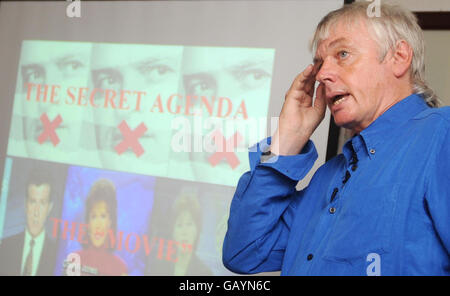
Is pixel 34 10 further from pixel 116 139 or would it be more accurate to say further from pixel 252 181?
pixel 252 181

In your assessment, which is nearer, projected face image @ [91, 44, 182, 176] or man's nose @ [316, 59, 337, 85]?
man's nose @ [316, 59, 337, 85]

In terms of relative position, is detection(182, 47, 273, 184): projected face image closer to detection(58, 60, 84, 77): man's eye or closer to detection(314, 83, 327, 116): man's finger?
detection(58, 60, 84, 77): man's eye

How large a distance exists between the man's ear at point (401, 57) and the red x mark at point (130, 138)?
136 centimetres

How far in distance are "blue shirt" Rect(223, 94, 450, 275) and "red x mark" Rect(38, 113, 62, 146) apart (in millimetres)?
1446

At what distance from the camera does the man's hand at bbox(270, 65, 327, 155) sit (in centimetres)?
123

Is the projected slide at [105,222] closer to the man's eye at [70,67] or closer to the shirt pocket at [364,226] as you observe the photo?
the man's eye at [70,67]

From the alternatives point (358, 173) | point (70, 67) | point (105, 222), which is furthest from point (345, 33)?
point (70, 67)

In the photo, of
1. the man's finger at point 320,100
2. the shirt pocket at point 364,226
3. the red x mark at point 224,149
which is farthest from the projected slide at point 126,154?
the shirt pocket at point 364,226

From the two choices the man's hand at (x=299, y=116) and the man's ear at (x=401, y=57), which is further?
the man's hand at (x=299, y=116)

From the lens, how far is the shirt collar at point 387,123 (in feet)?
3.49

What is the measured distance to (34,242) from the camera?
2412 millimetres

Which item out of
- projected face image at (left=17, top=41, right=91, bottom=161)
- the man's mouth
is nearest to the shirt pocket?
the man's mouth

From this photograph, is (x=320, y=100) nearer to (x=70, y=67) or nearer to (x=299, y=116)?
(x=299, y=116)

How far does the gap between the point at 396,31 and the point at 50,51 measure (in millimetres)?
1854
